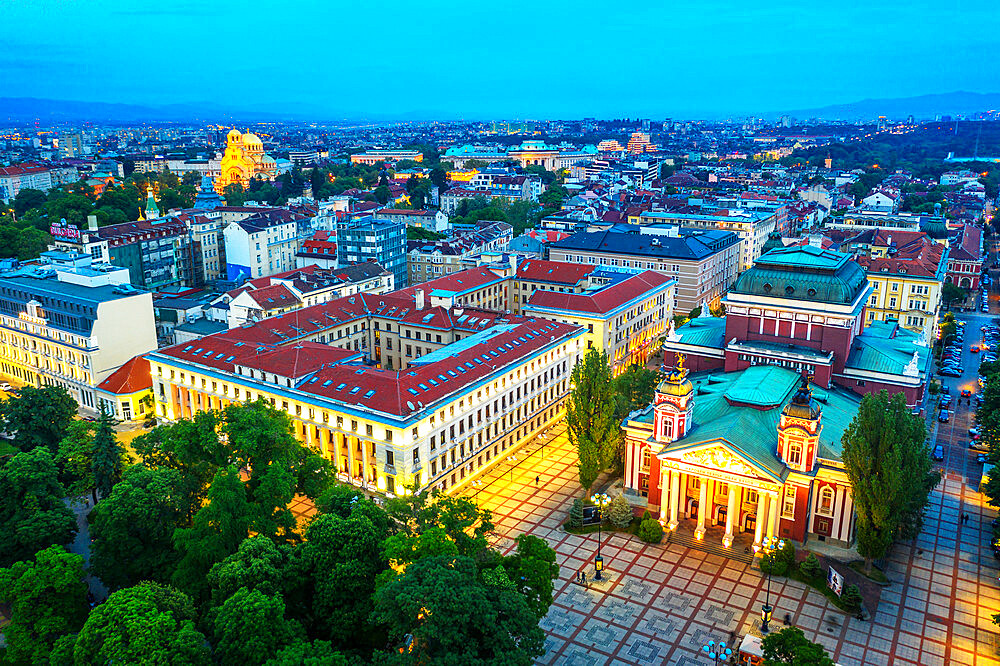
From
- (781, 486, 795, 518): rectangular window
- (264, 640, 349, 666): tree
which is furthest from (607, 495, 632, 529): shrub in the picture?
(264, 640, 349, 666): tree

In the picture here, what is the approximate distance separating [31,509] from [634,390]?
6051cm

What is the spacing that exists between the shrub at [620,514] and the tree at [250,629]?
34996 mm

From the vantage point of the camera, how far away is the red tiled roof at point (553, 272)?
130 meters

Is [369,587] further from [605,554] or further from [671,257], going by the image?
[671,257]

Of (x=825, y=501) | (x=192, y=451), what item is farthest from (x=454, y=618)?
(x=825, y=501)

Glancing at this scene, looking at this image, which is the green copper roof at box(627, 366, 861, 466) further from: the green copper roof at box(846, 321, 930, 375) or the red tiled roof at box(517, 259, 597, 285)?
the red tiled roof at box(517, 259, 597, 285)

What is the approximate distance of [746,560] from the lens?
66875 millimetres

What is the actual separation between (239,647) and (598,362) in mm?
45365

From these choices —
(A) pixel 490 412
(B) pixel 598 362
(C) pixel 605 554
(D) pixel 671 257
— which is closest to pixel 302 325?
(A) pixel 490 412

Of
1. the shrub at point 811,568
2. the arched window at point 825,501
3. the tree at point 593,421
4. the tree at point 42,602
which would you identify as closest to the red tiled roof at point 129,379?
the tree at point 42,602

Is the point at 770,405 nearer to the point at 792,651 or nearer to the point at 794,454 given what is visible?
the point at 794,454

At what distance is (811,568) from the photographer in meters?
63.1

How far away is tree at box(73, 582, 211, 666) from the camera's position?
4269 cm

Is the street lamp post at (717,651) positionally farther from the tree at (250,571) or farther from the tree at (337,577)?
the tree at (250,571)
